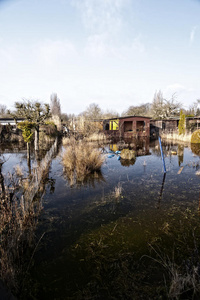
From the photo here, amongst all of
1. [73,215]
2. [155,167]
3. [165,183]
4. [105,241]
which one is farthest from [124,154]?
[105,241]

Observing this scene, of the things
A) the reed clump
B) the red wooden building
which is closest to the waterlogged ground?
the reed clump

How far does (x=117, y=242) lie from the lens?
3324 mm

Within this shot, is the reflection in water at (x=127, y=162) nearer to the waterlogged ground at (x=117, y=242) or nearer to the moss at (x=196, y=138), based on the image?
the waterlogged ground at (x=117, y=242)

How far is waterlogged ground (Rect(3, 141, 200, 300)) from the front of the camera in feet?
7.70

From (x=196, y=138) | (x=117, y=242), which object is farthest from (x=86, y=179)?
(x=196, y=138)

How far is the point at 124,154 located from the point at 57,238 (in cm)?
837

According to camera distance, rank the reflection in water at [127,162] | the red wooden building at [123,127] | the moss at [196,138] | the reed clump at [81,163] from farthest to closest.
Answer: the red wooden building at [123,127] < the moss at [196,138] < the reflection in water at [127,162] < the reed clump at [81,163]

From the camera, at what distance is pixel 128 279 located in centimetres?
246

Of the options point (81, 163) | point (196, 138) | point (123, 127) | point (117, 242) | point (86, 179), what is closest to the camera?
point (117, 242)

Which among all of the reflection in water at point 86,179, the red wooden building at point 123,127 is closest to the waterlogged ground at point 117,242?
the reflection in water at point 86,179

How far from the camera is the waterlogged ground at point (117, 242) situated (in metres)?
2.35

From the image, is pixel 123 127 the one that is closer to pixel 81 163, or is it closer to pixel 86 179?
pixel 81 163

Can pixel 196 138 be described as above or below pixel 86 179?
above

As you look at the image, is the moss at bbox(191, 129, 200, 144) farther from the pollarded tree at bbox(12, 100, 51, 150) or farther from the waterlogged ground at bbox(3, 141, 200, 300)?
the pollarded tree at bbox(12, 100, 51, 150)
